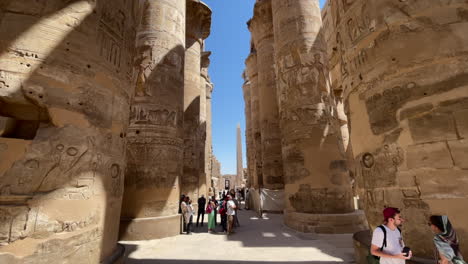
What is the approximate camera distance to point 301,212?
7.27 metres

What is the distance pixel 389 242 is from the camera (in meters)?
1.98

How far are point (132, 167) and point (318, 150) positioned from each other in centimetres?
571

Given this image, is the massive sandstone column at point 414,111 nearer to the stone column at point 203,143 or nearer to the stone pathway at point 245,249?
the stone pathway at point 245,249

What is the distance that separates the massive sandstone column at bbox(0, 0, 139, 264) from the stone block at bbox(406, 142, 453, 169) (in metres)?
4.06

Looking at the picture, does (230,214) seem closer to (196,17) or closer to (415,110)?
(415,110)

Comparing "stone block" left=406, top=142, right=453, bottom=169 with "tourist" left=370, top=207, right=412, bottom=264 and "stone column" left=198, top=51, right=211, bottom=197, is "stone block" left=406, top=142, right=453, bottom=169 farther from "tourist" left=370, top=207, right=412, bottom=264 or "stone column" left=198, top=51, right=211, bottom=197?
"stone column" left=198, top=51, right=211, bottom=197

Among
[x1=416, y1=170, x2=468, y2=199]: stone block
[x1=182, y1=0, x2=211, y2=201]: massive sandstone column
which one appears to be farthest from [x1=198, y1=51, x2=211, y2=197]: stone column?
[x1=416, y1=170, x2=468, y2=199]: stone block

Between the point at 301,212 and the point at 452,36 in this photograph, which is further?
the point at 301,212

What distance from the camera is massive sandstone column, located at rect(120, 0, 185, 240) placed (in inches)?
257

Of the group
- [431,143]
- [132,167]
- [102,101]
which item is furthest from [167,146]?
[431,143]

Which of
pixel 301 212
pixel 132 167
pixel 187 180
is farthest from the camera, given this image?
pixel 187 180

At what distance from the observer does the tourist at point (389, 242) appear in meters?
1.94

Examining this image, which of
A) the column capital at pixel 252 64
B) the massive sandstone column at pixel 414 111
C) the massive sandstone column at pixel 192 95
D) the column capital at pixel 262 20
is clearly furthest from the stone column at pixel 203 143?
the massive sandstone column at pixel 414 111

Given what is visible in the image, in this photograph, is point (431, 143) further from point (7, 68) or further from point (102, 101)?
point (7, 68)
